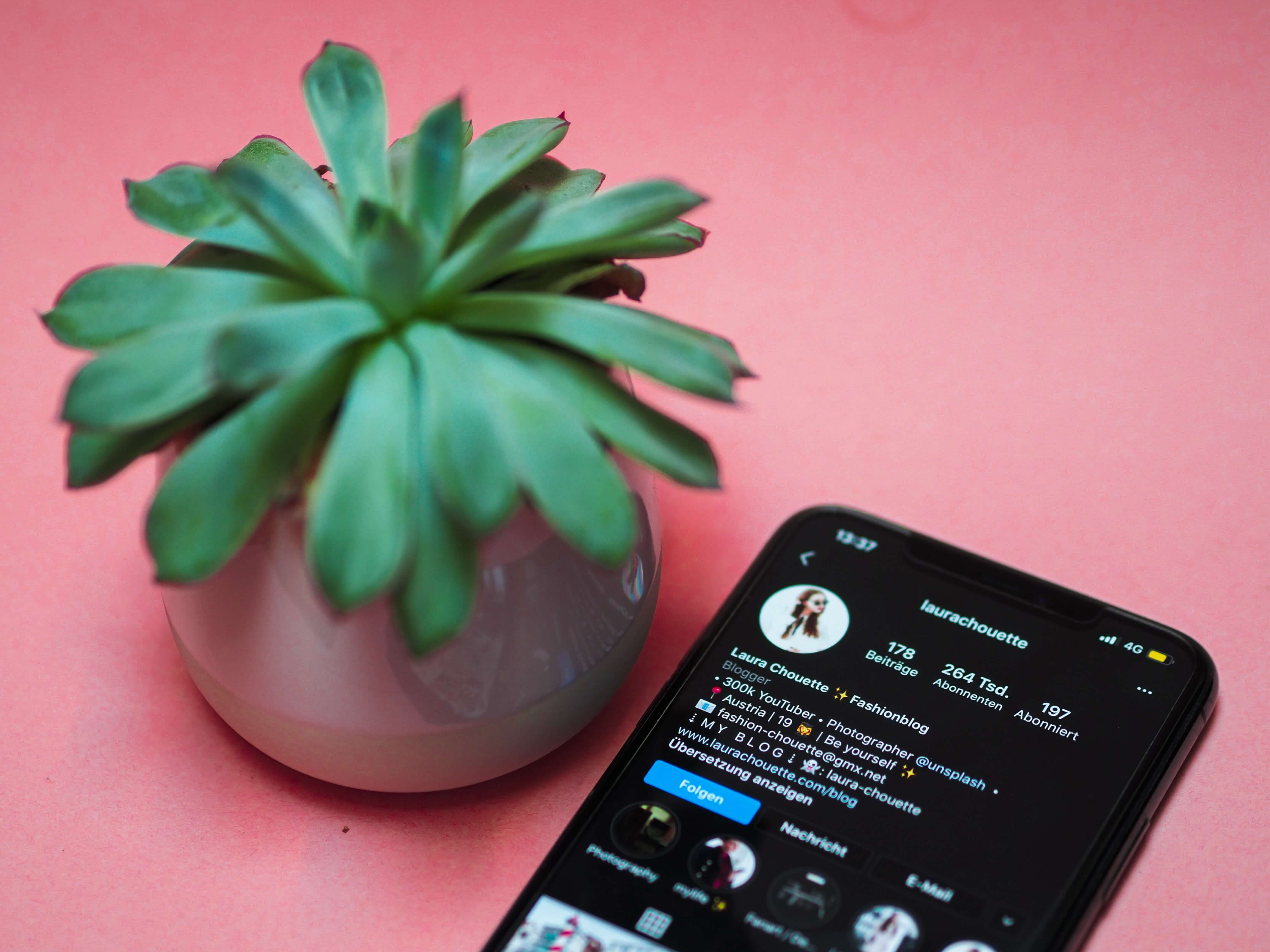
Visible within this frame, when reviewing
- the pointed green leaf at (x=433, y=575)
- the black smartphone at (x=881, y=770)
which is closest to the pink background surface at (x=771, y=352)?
the black smartphone at (x=881, y=770)

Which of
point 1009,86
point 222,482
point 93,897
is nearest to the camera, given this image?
point 222,482

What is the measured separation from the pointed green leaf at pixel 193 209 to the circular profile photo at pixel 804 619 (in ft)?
0.79

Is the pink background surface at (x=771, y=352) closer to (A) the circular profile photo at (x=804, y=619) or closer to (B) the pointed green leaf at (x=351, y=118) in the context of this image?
(A) the circular profile photo at (x=804, y=619)

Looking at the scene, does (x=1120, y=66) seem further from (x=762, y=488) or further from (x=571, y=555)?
(x=571, y=555)

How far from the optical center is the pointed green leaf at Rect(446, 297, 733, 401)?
0.39 m

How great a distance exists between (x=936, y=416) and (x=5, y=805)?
44 cm

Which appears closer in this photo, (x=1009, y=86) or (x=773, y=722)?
(x=773, y=722)

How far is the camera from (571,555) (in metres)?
0.43

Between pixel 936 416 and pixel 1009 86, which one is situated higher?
pixel 1009 86

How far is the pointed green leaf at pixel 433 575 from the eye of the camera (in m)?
0.36

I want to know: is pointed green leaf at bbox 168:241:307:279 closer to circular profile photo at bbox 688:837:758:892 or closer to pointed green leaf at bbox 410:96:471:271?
pointed green leaf at bbox 410:96:471:271

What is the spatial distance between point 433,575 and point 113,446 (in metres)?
0.11

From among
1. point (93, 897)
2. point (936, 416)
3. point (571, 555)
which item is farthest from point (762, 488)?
point (93, 897)

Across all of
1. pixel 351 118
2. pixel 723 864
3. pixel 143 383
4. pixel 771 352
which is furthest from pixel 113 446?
pixel 771 352
